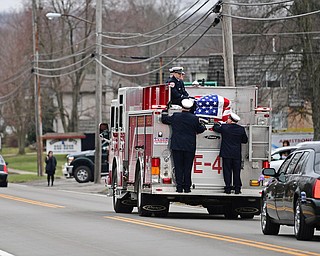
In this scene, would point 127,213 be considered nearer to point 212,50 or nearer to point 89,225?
point 89,225

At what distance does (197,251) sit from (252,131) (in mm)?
Result: 7740

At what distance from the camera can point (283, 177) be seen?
52.6ft

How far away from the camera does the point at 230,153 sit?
2036cm

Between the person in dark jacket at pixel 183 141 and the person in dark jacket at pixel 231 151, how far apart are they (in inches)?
24.7

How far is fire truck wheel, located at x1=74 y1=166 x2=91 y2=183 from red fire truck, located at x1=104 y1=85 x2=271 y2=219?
22468 mm

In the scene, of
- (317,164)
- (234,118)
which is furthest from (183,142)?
(317,164)

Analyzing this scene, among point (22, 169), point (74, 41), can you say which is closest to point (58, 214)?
point (22, 169)

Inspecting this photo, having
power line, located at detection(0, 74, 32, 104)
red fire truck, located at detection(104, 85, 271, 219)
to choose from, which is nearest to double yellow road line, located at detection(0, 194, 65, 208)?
red fire truck, located at detection(104, 85, 271, 219)

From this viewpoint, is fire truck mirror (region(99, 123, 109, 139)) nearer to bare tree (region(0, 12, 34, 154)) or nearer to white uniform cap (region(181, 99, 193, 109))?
white uniform cap (region(181, 99, 193, 109))

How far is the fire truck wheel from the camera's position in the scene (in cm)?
4500

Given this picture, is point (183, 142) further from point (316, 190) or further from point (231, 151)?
point (316, 190)

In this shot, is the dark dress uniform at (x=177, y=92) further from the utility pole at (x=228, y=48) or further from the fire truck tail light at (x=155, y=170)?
the utility pole at (x=228, y=48)

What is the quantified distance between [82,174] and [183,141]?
2536cm

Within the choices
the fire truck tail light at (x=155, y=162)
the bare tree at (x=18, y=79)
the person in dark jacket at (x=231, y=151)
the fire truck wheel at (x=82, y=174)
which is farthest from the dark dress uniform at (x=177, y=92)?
the bare tree at (x=18, y=79)
